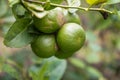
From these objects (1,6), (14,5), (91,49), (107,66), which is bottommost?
(107,66)

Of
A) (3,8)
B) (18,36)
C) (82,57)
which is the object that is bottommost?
(82,57)

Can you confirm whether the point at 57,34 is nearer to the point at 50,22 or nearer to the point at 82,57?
the point at 50,22

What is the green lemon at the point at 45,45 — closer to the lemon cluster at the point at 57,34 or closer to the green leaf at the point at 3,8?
the lemon cluster at the point at 57,34

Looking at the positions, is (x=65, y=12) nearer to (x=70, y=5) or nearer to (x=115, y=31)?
(x=70, y=5)

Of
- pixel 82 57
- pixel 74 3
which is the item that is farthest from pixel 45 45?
pixel 82 57

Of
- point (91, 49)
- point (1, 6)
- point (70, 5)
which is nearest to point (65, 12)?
point (70, 5)

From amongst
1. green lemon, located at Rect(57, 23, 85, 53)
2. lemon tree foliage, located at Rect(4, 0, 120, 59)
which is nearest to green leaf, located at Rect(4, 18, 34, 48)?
lemon tree foliage, located at Rect(4, 0, 120, 59)
